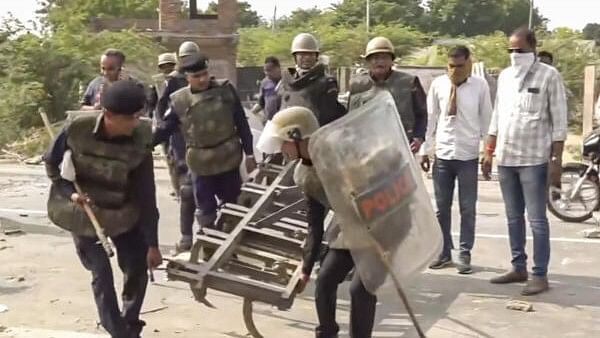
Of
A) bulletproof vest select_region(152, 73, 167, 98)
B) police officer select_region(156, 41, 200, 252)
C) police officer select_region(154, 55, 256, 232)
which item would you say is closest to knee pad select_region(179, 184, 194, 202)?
police officer select_region(156, 41, 200, 252)

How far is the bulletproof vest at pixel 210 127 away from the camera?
6.96m

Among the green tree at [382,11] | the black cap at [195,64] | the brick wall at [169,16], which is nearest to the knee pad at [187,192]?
the black cap at [195,64]

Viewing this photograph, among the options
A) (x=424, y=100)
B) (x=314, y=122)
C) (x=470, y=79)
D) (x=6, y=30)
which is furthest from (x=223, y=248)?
(x=6, y=30)

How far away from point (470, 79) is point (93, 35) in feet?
58.5

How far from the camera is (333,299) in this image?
4996 millimetres

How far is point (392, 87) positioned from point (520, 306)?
6.16ft

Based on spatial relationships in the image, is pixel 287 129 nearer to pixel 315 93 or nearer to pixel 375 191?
pixel 375 191

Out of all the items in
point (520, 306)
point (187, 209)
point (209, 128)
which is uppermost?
point (209, 128)

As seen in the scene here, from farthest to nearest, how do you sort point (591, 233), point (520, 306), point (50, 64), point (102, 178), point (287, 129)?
point (50, 64), point (591, 233), point (520, 306), point (102, 178), point (287, 129)

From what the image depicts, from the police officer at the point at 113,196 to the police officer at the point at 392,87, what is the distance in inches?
89.5

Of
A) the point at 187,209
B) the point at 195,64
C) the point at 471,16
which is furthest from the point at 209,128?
the point at 471,16

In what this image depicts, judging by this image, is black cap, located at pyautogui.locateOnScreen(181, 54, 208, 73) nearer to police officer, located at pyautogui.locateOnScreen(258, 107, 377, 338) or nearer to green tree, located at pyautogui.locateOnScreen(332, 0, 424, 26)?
police officer, located at pyautogui.locateOnScreen(258, 107, 377, 338)

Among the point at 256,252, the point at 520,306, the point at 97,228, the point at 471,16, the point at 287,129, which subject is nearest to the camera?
the point at 287,129

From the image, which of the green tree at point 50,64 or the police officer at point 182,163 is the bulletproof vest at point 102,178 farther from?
the green tree at point 50,64
